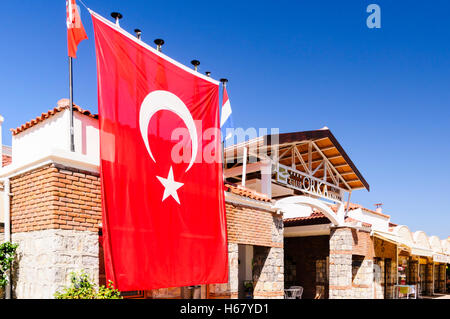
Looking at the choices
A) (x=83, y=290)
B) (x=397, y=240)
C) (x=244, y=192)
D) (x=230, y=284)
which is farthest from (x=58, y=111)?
(x=397, y=240)

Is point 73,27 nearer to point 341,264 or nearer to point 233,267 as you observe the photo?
point 233,267

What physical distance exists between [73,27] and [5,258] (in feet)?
15.0

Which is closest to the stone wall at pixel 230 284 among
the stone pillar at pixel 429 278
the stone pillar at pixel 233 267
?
the stone pillar at pixel 233 267

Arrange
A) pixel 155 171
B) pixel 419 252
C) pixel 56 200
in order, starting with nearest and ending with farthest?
pixel 56 200 → pixel 155 171 → pixel 419 252

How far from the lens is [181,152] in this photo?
931 cm

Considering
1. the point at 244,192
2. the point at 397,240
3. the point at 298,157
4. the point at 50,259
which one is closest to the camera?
the point at 50,259

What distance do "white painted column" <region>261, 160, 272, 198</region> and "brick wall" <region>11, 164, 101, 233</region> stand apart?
700 cm

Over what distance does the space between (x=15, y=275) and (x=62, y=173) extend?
231 centimetres

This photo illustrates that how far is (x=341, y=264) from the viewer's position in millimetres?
17031

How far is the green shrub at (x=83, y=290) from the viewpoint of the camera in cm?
669

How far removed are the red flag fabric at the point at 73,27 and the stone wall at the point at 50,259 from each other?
350cm
